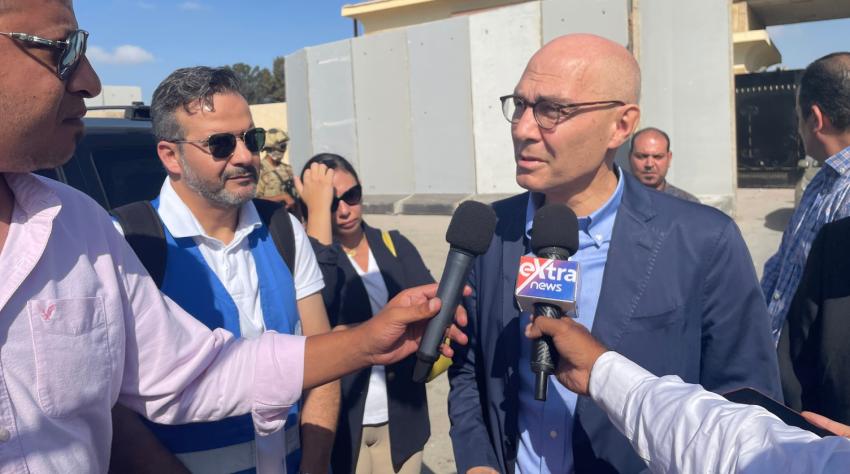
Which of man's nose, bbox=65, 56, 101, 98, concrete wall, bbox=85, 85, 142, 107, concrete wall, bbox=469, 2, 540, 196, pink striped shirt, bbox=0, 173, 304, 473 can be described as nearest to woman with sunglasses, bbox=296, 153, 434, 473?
pink striped shirt, bbox=0, 173, 304, 473

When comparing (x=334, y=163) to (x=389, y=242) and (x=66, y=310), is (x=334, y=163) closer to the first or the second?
(x=389, y=242)

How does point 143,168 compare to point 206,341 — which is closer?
point 206,341

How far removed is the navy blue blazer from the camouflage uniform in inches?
138

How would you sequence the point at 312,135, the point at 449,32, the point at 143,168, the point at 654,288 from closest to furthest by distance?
the point at 654,288, the point at 143,168, the point at 449,32, the point at 312,135

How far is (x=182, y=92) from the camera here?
8.20 feet

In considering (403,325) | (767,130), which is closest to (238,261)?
(403,325)

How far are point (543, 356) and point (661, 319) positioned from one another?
22.0 inches

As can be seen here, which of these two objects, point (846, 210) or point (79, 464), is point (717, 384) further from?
point (79, 464)

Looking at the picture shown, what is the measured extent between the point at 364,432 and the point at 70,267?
6.57 feet

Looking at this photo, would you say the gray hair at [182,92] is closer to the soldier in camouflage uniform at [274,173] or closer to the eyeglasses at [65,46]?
the eyeglasses at [65,46]

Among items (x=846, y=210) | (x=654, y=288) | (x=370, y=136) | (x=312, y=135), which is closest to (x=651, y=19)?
(x=370, y=136)

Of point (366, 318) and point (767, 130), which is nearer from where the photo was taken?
point (366, 318)

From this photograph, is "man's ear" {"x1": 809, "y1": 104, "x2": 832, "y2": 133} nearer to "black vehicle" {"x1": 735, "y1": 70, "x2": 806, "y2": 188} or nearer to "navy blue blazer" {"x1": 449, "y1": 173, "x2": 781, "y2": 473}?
"navy blue blazer" {"x1": 449, "y1": 173, "x2": 781, "y2": 473}

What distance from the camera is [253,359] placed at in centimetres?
190
